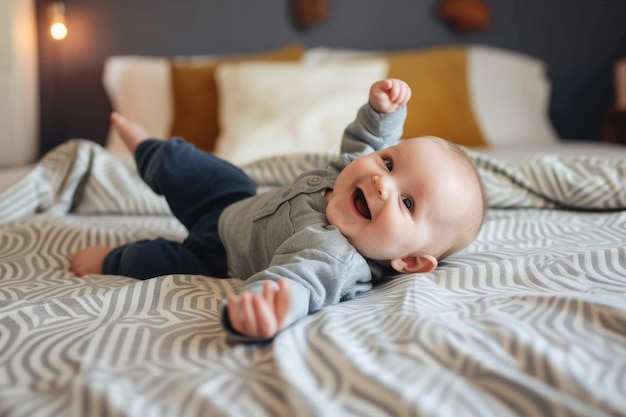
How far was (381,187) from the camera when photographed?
900mm

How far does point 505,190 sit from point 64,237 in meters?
0.95

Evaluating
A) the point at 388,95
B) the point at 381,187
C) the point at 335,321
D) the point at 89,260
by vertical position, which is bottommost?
the point at 89,260

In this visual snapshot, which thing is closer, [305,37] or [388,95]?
[388,95]

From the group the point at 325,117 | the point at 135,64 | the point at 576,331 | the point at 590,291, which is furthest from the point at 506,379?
the point at 135,64

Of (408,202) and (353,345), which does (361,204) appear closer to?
(408,202)

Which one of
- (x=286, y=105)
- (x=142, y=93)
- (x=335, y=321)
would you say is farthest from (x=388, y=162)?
(x=142, y=93)

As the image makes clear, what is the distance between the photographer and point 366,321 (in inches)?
29.0

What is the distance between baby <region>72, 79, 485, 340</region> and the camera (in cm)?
80

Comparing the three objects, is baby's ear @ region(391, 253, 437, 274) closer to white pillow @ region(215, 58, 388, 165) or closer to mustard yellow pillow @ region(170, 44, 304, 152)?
white pillow @ region(215, 58, 388, 165)

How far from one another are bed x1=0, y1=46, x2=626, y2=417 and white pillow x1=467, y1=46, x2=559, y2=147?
1037 millimetres

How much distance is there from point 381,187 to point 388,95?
271 millimetres

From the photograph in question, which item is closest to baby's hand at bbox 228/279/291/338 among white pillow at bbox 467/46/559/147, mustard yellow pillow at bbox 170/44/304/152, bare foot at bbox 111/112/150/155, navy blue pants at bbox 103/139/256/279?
navy blue pants at bbox 103/139/256/279

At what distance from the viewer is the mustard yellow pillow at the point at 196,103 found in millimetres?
2285

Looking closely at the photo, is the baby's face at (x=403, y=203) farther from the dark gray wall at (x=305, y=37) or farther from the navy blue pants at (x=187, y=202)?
the dark gray wall at (x=305, y=37)
